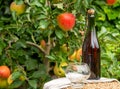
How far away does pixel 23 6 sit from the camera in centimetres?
268

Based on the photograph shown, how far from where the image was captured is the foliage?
99.6 inches

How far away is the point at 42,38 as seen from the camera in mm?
2807

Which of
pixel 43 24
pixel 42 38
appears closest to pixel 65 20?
pixel 43 24

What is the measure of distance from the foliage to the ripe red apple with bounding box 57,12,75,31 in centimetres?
5

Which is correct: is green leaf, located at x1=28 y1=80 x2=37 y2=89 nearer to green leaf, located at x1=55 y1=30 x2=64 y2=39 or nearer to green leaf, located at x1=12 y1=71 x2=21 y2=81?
green leaf, located at x1=12 y1=71 x2=21 y2=81

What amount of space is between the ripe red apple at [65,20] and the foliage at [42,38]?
0.17 ft

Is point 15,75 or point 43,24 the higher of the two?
point 43,24

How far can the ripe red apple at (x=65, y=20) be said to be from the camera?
241cm

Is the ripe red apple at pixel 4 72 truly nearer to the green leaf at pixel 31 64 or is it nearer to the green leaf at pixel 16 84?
the green leaf at pixel 16 84

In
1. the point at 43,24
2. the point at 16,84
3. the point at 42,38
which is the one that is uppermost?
the point at 43,24

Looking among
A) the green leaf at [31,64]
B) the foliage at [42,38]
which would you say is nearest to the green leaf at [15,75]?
the foliage at [42,38]

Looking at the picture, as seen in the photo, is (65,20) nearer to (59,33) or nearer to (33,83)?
(59,33)

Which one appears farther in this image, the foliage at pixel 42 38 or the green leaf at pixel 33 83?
the green leaf at pixel 33 83

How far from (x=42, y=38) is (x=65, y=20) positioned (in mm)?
433
